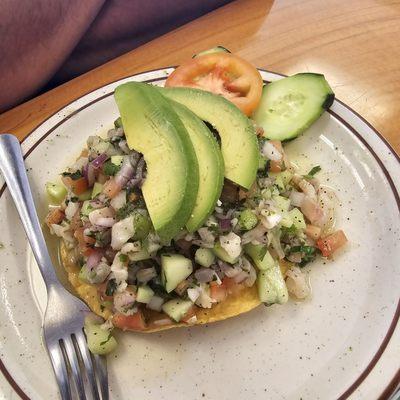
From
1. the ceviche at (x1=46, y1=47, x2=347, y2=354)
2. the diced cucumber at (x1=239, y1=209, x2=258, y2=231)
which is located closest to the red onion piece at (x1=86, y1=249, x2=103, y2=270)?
the ceviche at (x1=46, y1=47, x2=347, y2=354)

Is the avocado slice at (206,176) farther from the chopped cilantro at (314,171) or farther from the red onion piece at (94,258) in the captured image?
the chopped cilantro at (314,171)

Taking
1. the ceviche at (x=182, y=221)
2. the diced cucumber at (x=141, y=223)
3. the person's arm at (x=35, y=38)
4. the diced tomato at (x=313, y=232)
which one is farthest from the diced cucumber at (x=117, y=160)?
the person's arm at (x=35, y=38)

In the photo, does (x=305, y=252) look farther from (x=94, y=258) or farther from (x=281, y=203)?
(x=94, y=258)

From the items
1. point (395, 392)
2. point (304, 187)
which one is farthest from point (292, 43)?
point (395, 392)

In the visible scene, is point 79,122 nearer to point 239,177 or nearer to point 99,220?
point 99,220

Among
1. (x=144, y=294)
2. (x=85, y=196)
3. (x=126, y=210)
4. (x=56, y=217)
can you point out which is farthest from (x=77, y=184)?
(x=144, y=294)
